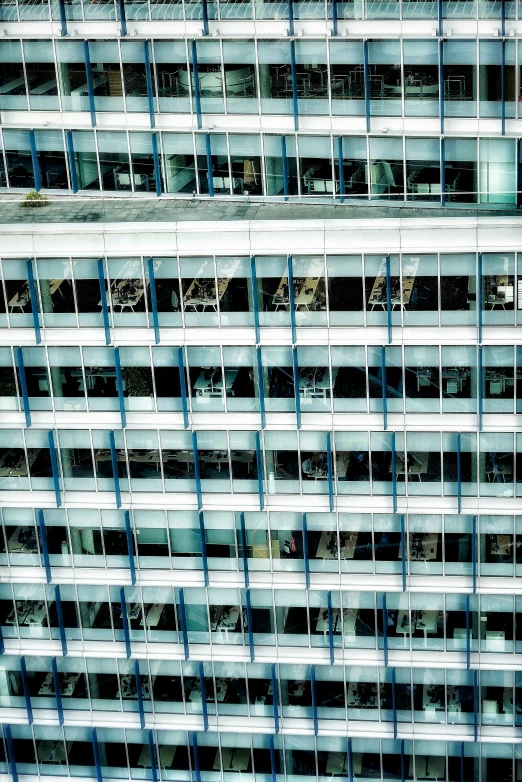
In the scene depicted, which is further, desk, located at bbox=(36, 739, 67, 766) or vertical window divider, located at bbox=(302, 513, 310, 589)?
desk, located at bbox=(36, 739, 67, 766)

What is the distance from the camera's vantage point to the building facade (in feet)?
223

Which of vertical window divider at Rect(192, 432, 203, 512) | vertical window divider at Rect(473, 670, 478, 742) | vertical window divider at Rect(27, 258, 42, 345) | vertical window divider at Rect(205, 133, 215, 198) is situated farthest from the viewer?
vertical window divider at Rect(473, 670, 478, 742)

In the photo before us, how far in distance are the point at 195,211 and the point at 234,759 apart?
26.6m

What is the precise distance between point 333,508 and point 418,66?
61.9 feet

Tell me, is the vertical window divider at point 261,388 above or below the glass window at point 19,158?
below

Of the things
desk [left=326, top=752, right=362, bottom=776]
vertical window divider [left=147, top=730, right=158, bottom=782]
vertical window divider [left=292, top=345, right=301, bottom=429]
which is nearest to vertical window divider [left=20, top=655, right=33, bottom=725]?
vertical window divider [left=147, top=730, right=158, bottom=782]

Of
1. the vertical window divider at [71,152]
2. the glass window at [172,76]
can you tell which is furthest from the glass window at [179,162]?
the vertical window divider at [71,152]

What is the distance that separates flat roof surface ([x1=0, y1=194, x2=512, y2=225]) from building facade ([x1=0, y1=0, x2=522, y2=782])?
157mm

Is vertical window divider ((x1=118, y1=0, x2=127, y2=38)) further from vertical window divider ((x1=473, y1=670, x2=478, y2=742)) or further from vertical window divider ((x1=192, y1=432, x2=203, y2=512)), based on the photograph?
vertical window divider ((x1=473, y1=670, x2=478, y2=742))

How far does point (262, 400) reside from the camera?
7131cm

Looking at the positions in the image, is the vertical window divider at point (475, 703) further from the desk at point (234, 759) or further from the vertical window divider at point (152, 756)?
the vertical window divider at point (152, 756)

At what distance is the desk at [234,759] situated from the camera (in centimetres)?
8046

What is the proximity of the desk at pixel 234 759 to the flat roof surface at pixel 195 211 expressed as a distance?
85.6 feet

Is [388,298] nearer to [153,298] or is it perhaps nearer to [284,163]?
[284,163]
